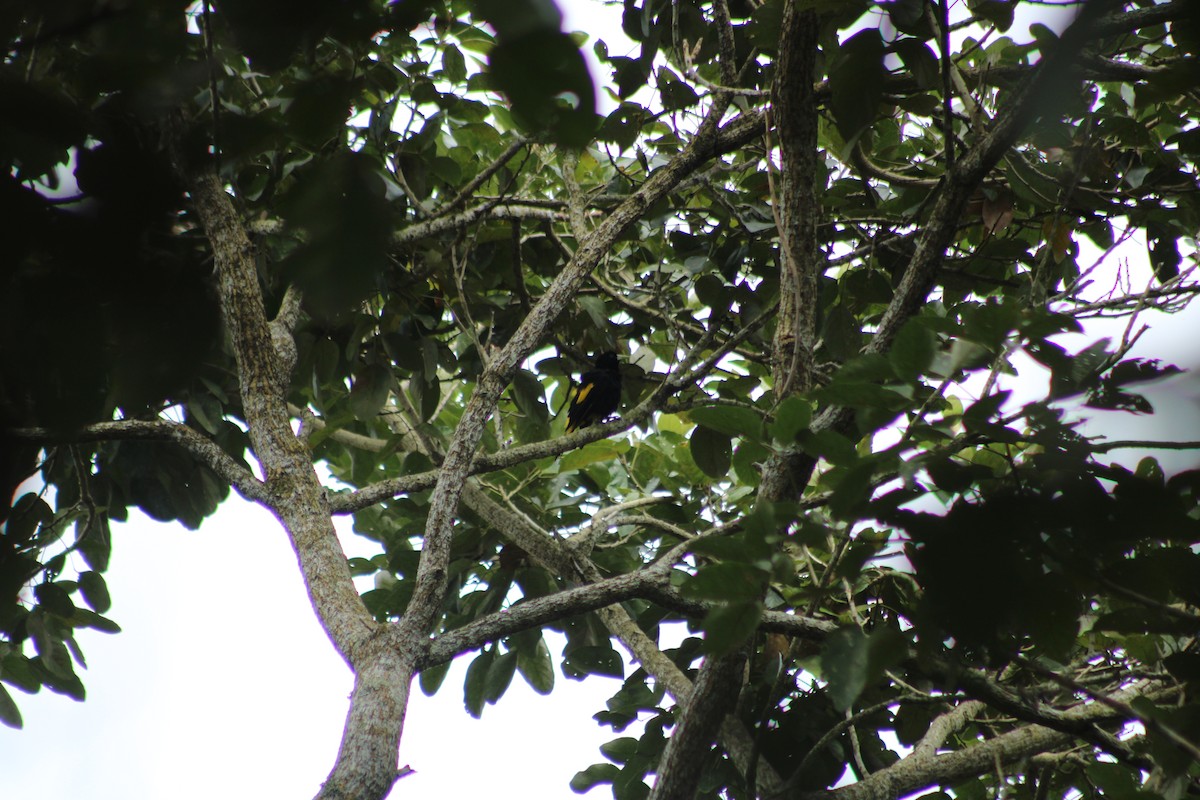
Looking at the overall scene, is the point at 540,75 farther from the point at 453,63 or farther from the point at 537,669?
the point at 537,669

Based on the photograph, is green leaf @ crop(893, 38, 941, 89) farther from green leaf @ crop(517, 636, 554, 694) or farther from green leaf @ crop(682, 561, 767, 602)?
green leaf @ crop(517, 636, 554, 694)

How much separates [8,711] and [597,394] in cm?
218

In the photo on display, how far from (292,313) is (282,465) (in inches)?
16.3

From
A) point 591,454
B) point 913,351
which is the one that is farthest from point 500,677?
point 913,351

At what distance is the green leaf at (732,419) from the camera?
3.37ft

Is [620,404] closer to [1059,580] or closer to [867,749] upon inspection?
[867,749]

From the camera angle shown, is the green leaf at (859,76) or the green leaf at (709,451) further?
the green leaf at (709,451)

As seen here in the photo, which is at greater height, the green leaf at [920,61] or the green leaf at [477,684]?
the green leaf at [920,61]

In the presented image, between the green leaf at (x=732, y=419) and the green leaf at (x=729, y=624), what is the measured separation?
0.88 ft

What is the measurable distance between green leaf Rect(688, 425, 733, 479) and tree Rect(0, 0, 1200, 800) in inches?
0.7

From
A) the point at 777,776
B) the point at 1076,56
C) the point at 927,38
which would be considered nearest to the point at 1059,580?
the point at 1076,56

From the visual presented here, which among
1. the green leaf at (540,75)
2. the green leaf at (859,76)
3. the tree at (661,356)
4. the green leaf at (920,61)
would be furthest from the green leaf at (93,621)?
the green leaf at (540,75)

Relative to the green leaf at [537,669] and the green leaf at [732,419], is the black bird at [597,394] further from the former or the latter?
the green leaf at [732,419]

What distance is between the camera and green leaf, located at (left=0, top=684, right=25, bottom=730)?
267 cm
